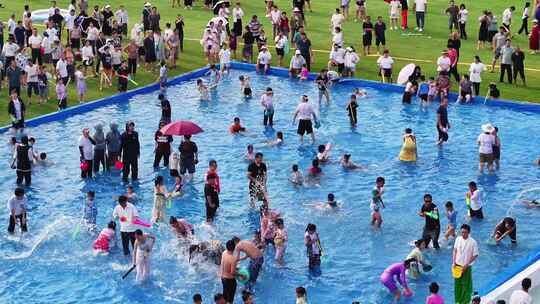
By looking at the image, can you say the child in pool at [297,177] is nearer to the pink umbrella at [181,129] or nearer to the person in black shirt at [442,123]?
the pink umbrella at [181,129]

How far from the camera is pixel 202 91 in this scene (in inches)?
1373

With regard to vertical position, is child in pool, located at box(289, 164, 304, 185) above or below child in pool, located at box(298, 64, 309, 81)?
below

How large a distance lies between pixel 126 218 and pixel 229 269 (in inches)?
137

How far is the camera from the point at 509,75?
35438mm

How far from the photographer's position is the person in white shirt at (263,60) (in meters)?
37.3

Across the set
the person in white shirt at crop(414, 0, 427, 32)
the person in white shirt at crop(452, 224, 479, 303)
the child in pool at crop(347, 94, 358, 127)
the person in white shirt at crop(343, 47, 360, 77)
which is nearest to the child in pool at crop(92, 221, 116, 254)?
the person in white shirt at crop(452, 224, 479, 303)

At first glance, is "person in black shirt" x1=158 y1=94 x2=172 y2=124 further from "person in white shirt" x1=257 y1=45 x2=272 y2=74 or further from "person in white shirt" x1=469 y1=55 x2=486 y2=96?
"person in white shirt" x1=469 y1=55 x2=486 y2=96

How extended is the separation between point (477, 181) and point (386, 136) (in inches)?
169

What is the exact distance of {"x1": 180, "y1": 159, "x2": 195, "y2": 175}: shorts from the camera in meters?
27.3

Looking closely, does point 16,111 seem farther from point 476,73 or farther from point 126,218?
point 476,73

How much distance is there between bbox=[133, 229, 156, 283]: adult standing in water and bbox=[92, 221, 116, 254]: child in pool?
1503mm

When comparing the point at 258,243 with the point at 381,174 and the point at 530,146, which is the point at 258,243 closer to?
the point at 381,174

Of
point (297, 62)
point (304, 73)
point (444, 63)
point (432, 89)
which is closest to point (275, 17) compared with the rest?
point (297, 62)

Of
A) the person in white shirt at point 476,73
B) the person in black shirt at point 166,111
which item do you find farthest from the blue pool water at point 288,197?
the person in white shirt at point 476,73
